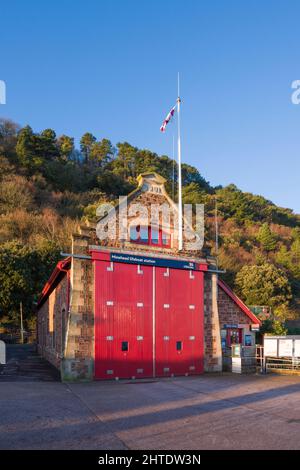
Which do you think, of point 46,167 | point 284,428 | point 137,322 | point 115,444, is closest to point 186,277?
point 137,322

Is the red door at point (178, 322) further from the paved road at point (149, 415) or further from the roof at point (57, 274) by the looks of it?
the roof at point (57, 274)

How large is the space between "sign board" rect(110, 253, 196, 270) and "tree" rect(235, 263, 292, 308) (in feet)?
87.2

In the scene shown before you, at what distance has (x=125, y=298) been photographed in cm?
1877

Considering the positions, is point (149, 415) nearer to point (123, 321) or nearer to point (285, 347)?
point (123, 321)

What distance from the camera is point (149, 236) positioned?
65.5ft

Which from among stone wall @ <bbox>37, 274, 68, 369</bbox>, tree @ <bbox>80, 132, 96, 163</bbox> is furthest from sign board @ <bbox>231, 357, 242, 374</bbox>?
tree @ <bbox>80, 132, 96, 163</bbox>

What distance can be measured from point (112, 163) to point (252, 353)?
5984cm

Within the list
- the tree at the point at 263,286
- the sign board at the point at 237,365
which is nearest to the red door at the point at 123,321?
the sign board at the point at 237,365

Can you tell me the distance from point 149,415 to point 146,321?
8.88m

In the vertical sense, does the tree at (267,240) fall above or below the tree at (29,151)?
below

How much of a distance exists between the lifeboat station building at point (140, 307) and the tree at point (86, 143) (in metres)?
61.8

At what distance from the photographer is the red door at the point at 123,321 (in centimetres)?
1788

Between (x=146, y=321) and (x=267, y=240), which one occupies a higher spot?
(x=267, y=240)

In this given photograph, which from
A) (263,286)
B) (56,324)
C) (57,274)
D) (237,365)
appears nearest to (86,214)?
(263,286)
